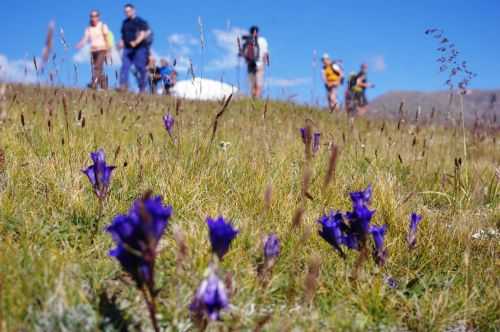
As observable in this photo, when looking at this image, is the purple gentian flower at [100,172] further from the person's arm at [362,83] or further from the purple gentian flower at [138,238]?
the person's arm at [362,83]

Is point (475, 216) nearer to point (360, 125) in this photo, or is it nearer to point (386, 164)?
point (386, 164)

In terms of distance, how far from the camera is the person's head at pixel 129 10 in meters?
11.3

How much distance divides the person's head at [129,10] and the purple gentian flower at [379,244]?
35.4 feet

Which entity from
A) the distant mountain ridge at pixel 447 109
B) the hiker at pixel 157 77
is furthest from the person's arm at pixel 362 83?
the hiker at pixel 157 77

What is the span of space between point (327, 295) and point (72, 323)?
3.49 ft

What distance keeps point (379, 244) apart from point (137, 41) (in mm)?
10415

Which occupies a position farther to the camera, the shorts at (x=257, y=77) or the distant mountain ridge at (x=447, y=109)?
the shorts at (x=257, y=77)

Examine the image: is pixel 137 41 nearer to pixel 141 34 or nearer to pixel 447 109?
pixel 141 34

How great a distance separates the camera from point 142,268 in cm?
133

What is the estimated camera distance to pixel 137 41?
1123 centimetres

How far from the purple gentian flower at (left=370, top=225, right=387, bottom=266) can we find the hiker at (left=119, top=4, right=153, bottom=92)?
9802 millimetres

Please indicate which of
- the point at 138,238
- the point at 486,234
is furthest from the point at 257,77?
the point at 138,238

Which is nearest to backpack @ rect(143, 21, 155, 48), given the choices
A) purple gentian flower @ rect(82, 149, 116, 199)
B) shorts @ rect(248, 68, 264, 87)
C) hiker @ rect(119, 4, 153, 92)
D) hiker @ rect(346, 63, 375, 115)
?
hiker @ rect(119, 4, 153, 92)

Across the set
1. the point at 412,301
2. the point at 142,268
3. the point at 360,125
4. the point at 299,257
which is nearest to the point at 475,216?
the point at 412,301
